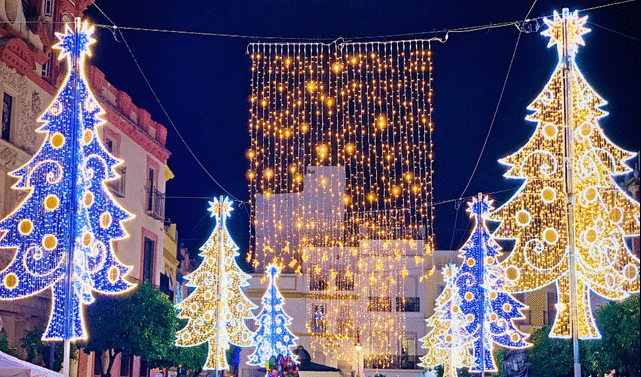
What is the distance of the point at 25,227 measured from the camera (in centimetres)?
1900

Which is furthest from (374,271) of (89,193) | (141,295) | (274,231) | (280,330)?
(89,193)

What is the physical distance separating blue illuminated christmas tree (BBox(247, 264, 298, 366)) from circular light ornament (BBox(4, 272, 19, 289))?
64.4ft

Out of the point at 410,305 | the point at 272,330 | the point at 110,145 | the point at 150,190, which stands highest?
the point at 110,145

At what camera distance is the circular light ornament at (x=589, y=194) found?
17062 millimetres

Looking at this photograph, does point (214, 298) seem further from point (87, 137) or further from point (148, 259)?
point (87, 137)

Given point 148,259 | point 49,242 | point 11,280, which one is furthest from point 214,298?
point 49,242

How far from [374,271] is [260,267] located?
7.80 meters

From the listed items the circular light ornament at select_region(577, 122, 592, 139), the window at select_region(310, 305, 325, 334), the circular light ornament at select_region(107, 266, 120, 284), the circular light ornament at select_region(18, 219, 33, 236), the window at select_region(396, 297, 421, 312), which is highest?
the circular light ornament at select_region(577, 122, 592, 139)

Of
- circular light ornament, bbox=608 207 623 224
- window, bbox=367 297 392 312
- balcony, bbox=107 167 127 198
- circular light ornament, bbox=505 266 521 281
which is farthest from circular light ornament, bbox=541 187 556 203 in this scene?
window, bbox=367 297 392 312

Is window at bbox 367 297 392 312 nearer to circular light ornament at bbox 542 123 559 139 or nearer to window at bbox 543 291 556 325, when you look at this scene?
window at bbox 543 291 556 325

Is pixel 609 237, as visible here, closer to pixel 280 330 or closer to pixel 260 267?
pixel 280 330

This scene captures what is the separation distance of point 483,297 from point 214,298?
32.8 feet

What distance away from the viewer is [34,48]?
1067 inches

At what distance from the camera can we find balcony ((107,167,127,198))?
3388 cm
